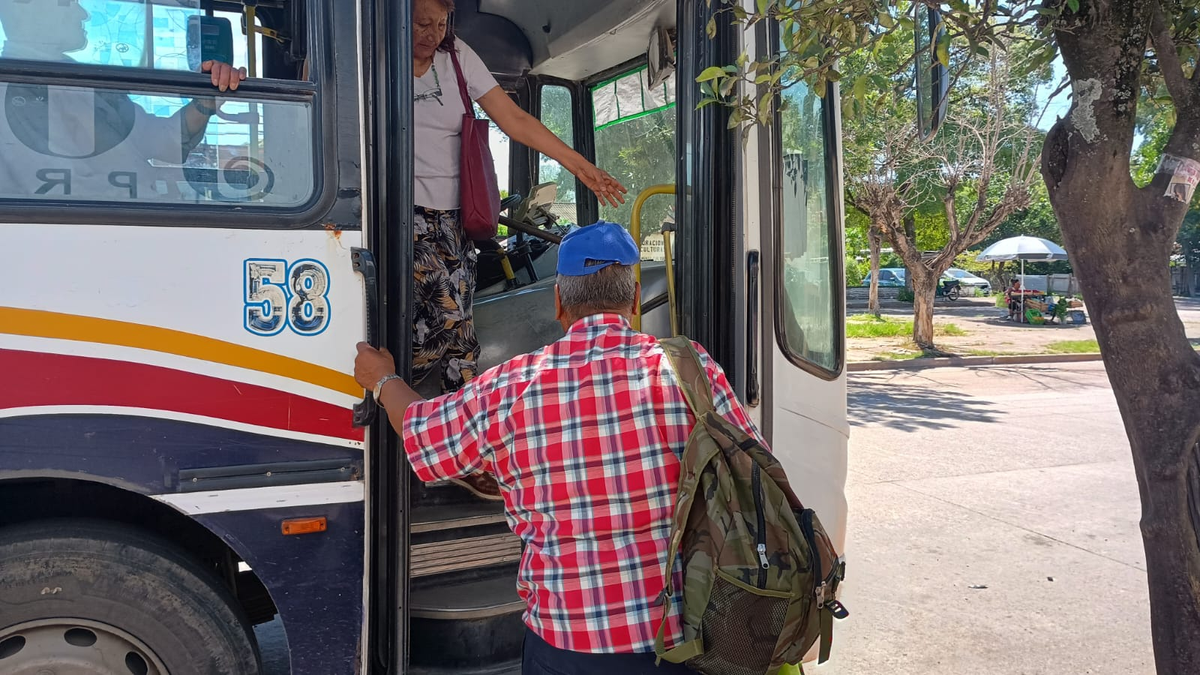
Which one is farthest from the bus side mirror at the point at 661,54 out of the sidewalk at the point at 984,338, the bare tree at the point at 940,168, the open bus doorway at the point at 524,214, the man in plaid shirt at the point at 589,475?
the sidewalk at the point at 984,338

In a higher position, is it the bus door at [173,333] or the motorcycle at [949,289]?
the motorcycle at [949,289]

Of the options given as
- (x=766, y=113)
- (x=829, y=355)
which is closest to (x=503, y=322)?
(x=829, y=355)

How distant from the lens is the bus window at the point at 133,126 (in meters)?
1.97

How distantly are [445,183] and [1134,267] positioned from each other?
6.75 feet

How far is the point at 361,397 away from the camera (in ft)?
7.22

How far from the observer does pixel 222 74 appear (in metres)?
2.06

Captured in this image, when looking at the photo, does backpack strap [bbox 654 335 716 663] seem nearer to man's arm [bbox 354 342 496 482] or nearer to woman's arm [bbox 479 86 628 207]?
man's arm [bbox 354 342 496 482]

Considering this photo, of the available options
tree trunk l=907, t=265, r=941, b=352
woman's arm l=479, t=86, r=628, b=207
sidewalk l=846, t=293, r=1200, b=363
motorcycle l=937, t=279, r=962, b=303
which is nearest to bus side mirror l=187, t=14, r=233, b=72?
woman's arm l=479, t=86, r=628, b=207

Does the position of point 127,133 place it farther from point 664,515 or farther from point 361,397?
point 664,515

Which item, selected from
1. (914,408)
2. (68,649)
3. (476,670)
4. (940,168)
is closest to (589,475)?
(476,670)

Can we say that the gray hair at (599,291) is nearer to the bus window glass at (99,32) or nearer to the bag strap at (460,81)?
the bus window glass at (99,32)

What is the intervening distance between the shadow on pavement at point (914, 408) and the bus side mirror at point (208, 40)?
8918 millimetres

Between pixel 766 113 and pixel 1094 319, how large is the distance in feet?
3.37

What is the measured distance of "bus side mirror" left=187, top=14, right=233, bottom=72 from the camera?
210 cm
